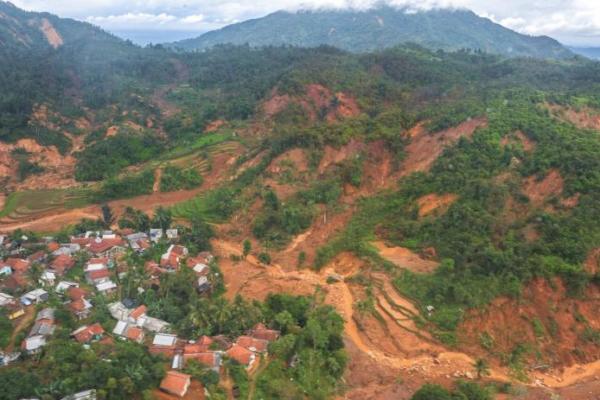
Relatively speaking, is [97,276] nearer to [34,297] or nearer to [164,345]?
[34,297]

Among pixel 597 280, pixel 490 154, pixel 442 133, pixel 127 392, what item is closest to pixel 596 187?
pixel 597 280

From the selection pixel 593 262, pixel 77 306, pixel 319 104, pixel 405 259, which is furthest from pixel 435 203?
pixel 319 104

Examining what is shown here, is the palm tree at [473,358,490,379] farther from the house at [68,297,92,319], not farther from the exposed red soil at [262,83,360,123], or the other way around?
the exposed red soil at [262,83,360,123]

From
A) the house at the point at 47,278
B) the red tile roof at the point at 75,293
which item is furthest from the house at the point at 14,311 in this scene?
the house at the point at 47,278

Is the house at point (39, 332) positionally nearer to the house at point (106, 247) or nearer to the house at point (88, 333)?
the house at point (88, 333)

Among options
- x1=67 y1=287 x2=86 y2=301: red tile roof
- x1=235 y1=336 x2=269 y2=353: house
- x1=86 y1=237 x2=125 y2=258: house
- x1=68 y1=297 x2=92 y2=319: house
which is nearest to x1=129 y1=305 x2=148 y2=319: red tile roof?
x1=68 y1=297 x2=92 y2=319: house

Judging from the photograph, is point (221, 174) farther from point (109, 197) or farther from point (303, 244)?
point (303, 244)
